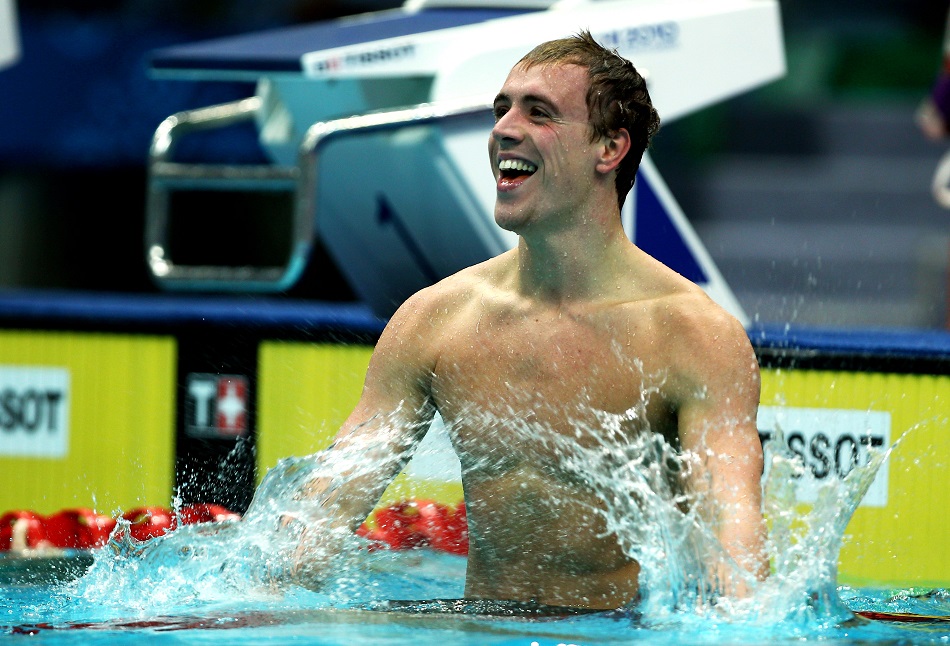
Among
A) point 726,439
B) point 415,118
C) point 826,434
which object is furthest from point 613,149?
point 826,434

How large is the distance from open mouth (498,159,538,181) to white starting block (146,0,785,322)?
126 centimetres

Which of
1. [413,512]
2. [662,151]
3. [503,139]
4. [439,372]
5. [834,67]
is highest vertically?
[834,67]

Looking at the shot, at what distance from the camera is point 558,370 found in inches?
110

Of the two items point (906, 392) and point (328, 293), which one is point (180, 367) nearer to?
point (906, 392)

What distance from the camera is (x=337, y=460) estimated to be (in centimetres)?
289

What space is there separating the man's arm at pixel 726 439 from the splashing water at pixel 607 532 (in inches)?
1.1

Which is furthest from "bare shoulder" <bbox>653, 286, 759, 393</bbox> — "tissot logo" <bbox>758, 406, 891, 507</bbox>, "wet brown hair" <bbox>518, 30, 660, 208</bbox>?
"tissot logo" <bbox>758, 406, 891, 507</bbox>

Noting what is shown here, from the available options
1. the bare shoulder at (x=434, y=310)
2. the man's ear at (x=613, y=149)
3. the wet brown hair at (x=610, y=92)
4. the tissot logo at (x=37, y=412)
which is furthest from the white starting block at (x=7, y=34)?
the man's ear at (x=613, y=149)

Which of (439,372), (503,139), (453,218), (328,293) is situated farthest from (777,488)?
(328,293)

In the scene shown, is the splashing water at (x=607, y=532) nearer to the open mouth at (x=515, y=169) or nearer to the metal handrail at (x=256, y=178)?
the open mouth at (x=515, y=169)

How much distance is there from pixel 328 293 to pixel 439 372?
4.17 m

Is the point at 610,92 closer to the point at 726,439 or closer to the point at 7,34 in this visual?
the point at 726,439

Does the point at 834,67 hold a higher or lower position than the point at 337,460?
higher

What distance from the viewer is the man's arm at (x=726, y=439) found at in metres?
2.55
